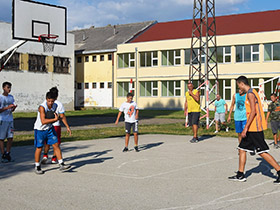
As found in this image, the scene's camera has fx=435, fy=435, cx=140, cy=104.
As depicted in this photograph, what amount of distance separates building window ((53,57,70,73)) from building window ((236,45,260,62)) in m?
18.3

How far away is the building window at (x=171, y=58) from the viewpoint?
48.0 metres

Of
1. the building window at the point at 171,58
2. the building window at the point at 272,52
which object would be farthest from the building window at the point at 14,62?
the building window at the point at 272,52

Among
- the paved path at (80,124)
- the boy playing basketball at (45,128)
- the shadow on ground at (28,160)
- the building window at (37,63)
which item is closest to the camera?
the boy playing basketball at (45,128)

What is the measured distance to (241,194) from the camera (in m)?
7.37

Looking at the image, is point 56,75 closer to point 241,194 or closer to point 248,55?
point 248,55

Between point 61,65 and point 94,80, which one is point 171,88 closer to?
point 94,80

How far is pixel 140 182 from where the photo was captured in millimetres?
8430

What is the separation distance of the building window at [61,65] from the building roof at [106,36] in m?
6.07

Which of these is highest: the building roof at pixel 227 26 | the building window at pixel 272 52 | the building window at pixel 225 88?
the building roof at pixel 227 26

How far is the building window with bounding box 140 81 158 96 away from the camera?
163 ft

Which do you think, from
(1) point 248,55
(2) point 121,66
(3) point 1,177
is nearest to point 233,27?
(1) point 248,55

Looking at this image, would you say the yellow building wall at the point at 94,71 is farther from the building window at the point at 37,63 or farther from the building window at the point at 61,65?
the building window at the point at 37,63

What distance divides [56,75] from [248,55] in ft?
65.7

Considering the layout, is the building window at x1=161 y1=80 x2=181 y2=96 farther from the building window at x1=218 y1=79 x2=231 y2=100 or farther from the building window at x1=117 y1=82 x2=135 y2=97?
the building window at x1=218 y1=79 x2=231 y2=100
